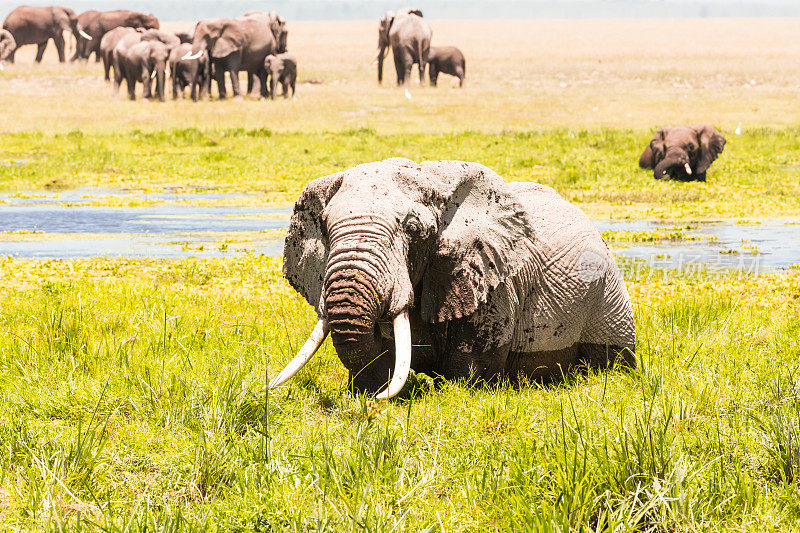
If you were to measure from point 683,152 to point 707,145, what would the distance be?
2.90 ft

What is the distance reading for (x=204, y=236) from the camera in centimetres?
1271

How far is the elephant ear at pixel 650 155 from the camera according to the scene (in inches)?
765

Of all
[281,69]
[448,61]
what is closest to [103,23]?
[448,61]

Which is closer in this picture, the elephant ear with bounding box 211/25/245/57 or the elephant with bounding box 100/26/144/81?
the elephant ear with bounding box 211/25/245/57

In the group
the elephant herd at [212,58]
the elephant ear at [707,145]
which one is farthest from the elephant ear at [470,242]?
the elephant herd at [212,58]

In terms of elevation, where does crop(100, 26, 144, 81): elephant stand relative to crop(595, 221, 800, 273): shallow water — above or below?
above

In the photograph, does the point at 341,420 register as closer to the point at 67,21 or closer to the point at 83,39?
the point at 83,39

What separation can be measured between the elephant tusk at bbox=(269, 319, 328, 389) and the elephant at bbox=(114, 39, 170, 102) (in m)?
33.0

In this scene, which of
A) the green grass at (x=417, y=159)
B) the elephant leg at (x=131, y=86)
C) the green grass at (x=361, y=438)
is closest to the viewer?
the green grass at (x=361, y=438)

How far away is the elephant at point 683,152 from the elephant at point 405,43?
2653cm

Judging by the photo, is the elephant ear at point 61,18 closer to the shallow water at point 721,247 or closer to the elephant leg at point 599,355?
the shallow water at point 721,247

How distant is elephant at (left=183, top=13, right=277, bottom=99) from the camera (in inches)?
1523

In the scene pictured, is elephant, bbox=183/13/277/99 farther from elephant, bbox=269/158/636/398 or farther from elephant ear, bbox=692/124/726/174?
elephant, bbox=269/158/636/398

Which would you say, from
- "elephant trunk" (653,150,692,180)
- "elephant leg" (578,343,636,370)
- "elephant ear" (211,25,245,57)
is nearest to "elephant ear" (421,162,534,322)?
"elephant leg" (578,343,636,370)
